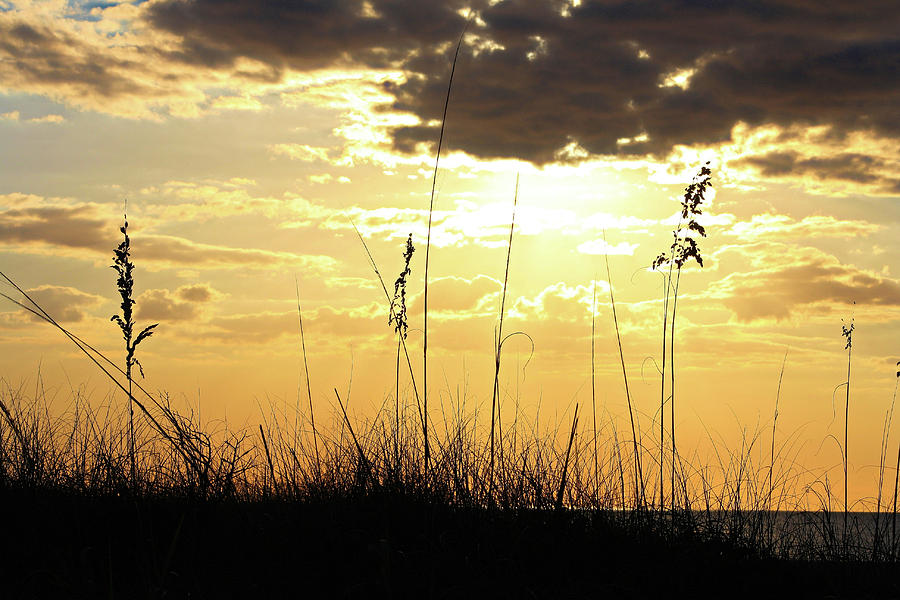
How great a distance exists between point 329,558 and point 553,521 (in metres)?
1.32

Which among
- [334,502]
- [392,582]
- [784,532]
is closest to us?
[392,582]

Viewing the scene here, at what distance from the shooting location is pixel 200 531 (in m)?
4.20

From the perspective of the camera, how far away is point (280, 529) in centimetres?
401

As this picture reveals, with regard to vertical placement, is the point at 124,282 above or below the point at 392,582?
above

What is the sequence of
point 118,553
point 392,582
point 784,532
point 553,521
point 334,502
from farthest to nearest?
point 784,532, point 334,502, point 553,521, point 118,553, point 392,582

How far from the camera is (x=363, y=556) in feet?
12.1

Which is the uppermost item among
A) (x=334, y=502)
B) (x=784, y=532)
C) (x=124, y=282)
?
(x=124, y=282)

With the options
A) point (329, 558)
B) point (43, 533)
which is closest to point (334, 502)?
point (329, 558)

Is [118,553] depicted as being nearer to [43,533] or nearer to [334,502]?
[43,533]

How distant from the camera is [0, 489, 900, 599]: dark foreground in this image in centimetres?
340

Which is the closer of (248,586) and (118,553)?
(248,586)

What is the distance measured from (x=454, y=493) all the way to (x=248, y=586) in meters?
1.65

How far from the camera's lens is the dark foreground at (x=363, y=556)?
340 centimetres

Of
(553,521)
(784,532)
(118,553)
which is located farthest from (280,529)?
(784,532)
